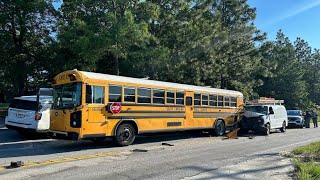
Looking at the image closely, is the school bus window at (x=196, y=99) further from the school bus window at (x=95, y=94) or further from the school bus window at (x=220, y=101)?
the school bus window at (x=95, y=94)

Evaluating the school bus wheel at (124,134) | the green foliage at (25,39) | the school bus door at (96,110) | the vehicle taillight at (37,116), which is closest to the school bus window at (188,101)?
the school bus wheel at (124,134)

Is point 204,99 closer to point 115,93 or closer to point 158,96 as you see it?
point 158,96

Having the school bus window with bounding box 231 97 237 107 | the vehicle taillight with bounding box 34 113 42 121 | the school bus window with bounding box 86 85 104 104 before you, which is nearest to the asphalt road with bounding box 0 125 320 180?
the vehicle taillight with bounding box 34 113 42 121

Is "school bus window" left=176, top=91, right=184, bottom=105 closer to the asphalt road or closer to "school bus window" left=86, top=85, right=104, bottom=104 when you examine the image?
the asphalt road

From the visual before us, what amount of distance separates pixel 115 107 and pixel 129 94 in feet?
3.51

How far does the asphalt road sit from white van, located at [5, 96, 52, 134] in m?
0.59

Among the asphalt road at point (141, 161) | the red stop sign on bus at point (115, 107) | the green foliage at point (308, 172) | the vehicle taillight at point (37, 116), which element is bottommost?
the asphalt road at point (141, 161)

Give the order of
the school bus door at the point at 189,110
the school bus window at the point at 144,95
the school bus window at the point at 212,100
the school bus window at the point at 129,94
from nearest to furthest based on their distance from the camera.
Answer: the school bus window at the point at 129,94
the school bus window at the point at 144,95
the school bus door at the point at 189,110
the school bus window at the point at 212,100

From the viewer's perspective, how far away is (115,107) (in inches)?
538

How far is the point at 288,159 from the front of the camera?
11180mm

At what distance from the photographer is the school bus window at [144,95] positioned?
49.2 ft

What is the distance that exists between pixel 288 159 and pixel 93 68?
15.5 metres

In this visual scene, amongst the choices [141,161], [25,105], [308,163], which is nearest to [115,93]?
[141,161]

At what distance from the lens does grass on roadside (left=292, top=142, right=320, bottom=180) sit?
7977 millimetres
